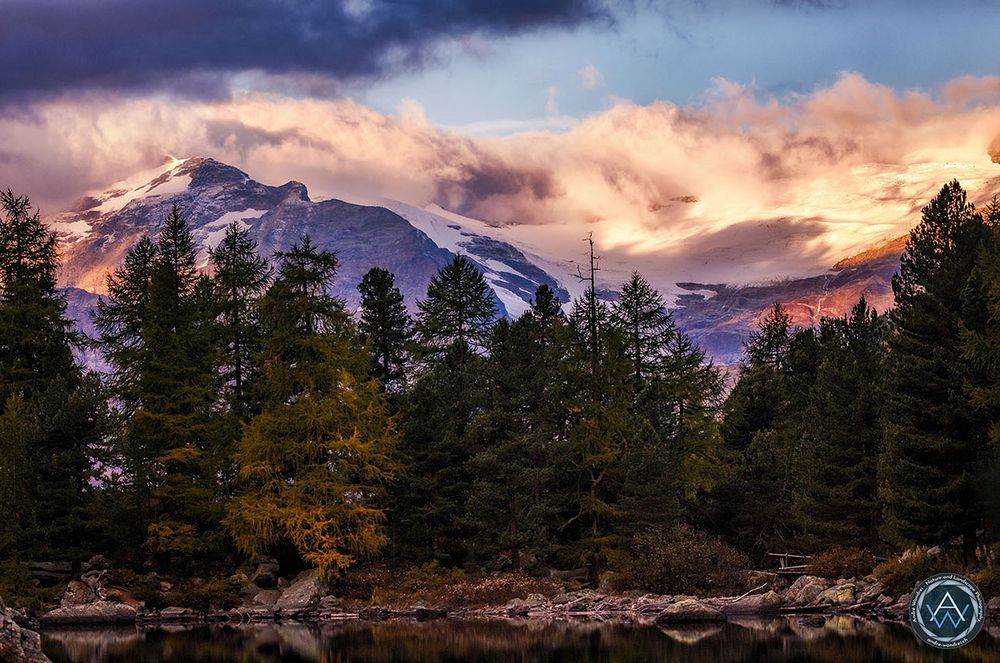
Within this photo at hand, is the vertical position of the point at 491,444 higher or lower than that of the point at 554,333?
lower

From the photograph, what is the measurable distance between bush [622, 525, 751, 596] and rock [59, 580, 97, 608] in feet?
82.8

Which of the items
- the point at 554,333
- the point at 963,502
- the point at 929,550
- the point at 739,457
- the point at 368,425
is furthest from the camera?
the point at 739,457

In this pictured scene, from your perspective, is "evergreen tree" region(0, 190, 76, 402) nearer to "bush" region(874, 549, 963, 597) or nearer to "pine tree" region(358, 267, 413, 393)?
"pine tree" region(358, 267, 413, 393)

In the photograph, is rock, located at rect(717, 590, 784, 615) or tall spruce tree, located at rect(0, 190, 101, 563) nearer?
rock, located at rect(717, 590, 784, 615)

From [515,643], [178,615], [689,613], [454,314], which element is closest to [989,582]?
[689,613]

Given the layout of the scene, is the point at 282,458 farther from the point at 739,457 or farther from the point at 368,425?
the point at 739,457

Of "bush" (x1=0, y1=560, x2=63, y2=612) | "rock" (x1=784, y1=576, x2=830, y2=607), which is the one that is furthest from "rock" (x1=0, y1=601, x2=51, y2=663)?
"rock" (x1=784, y1=576, x2=830, y2=607)

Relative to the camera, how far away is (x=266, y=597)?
55.4 metres

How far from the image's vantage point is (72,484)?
180ft

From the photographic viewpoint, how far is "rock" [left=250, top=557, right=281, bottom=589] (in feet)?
186

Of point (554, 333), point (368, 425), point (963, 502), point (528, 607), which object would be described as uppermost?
point (554, 333)

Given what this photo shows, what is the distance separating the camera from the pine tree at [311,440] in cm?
5450

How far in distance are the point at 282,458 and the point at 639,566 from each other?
1764 centimetres

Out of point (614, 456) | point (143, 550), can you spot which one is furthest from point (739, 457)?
point (143, 550)
